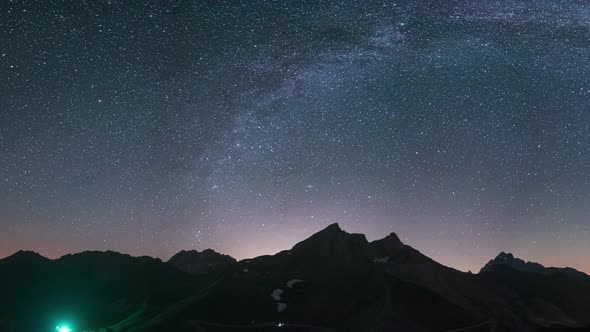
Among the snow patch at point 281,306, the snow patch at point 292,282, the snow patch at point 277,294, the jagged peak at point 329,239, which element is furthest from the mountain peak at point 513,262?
the snow patch at point 281,306

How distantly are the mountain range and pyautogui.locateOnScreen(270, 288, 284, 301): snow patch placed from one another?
15 cm

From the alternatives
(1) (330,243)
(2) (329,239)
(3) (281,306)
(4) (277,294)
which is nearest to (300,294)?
(4) (277,294)

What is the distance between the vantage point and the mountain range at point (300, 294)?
55406 mm

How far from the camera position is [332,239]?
81250 mm

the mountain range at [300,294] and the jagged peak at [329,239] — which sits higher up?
the jagged peak at [329,239]

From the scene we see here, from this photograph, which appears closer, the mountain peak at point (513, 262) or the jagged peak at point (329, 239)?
the jagged peak at point (329, 239)

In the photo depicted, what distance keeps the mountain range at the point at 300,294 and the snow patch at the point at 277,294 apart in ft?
0.51

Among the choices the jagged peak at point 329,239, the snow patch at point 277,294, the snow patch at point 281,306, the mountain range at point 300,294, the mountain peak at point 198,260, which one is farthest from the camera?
the mountain peak at point 198,260

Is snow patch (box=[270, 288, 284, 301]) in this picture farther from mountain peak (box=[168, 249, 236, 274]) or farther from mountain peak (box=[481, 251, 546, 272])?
mountain peak (box=[481, 251, 546, 272])

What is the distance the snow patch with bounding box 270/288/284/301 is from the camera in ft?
208

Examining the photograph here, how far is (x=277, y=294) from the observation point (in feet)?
212

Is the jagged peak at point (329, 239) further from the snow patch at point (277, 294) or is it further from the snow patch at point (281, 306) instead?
the snow patch at point (281, 306)

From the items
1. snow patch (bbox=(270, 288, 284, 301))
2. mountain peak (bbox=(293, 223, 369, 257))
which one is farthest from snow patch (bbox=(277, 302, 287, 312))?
mountain peak (bbox=(293, 223, 369, 257))

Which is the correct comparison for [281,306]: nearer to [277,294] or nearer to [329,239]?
[277,294]
